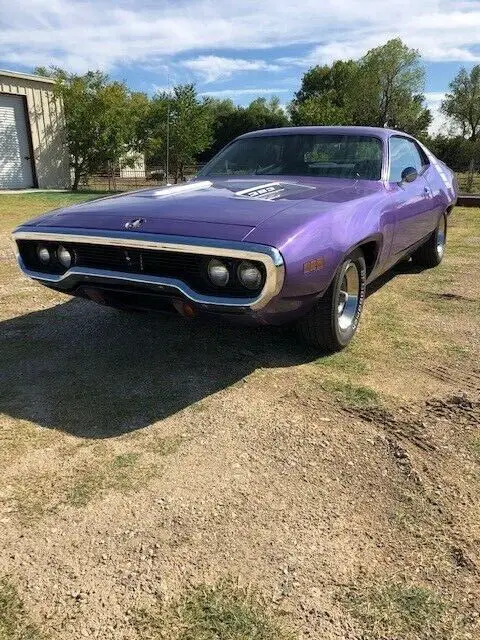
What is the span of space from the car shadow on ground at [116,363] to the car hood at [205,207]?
0.57 metres

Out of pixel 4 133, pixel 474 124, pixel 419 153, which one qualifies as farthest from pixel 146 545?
pixel 474 124

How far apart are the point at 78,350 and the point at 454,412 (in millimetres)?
2211

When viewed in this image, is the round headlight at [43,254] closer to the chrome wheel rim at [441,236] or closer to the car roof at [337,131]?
the car roof at [337,131]

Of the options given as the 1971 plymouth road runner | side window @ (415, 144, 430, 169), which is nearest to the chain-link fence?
side window @ (415, 144, 430, 169)

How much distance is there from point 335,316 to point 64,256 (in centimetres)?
156

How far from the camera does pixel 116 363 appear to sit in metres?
3.40

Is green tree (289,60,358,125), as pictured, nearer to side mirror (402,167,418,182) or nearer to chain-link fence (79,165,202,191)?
chain-link fence (79,165,202,191)

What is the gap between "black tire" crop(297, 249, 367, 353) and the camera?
3199mm

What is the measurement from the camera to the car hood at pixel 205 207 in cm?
285

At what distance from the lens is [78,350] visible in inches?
142

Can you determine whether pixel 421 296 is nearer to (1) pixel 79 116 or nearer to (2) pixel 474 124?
(1) pixel 79 116

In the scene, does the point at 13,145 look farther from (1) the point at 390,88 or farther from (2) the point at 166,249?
(1) the point at 390,88

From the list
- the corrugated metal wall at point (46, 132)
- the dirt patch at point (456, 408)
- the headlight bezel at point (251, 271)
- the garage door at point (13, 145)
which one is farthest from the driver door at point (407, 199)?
the corrugated metal wall at point (46, 132)

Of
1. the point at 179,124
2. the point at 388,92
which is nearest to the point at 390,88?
the point at 388,92
